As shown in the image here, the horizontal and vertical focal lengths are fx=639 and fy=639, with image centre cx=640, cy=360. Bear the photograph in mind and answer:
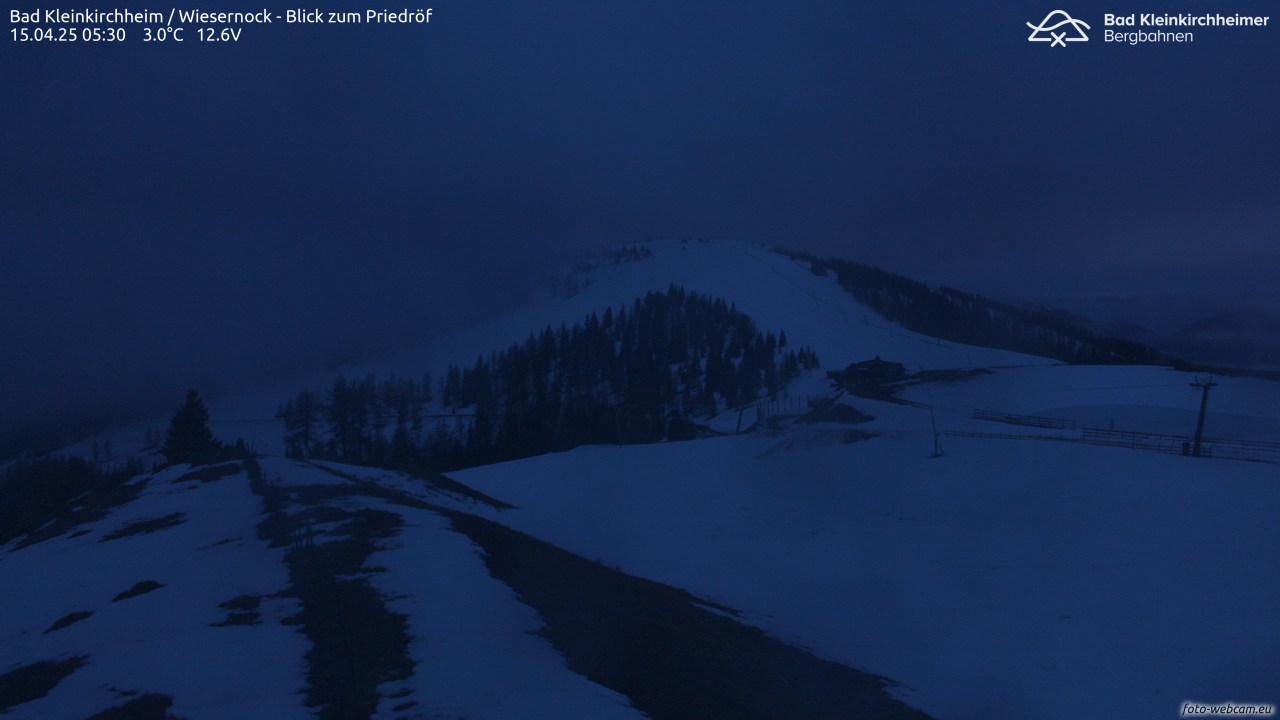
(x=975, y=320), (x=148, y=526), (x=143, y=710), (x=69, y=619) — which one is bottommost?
(x=148, y=526)

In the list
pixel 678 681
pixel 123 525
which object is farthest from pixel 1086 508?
pixel 123 525

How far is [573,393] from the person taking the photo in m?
81.7

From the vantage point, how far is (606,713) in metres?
5.81

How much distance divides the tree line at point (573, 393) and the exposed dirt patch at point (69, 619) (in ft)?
119

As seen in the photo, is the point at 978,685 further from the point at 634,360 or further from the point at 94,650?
the point at 634,360

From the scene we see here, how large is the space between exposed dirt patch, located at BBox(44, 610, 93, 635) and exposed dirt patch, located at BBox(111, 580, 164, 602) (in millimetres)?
395

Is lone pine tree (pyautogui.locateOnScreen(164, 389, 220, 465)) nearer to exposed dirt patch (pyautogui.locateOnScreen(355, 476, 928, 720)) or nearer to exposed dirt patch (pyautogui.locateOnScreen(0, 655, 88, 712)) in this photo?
exposed dirt patch (pyautogui.locateOnScreen(355, 476, 928, 720))

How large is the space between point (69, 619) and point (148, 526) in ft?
19.2

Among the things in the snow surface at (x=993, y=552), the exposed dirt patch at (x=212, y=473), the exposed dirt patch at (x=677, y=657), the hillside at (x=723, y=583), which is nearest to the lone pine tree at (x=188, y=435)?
the exposed dirt patch at (x=212, y=473)

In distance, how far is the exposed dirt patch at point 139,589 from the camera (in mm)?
9453

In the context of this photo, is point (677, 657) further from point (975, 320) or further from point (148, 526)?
point (975, 320)

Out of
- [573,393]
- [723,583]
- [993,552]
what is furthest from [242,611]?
[573,393]

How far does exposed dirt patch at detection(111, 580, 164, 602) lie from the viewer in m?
9.45

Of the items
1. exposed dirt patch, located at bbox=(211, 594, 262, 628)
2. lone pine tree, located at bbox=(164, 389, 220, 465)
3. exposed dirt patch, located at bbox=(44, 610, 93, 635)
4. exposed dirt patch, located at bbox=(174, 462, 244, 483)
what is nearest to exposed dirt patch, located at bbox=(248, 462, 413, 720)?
exposed dirt patch, located at bbox=(211, 594, 262, 628)
